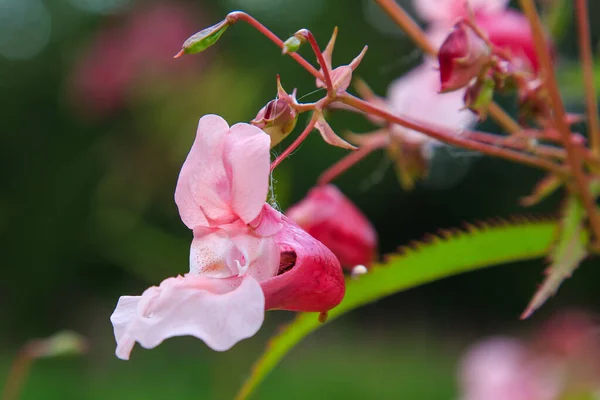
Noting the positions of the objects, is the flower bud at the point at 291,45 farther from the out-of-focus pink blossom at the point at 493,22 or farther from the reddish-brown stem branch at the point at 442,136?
the out-of-focus pink blossom at the point at 493,22

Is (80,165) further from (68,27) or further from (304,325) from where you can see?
(304,325)

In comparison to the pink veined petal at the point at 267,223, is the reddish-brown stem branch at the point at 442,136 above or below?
above

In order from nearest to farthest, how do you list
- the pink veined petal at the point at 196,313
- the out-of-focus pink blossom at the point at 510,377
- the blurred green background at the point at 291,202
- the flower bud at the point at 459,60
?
the pink veined petal at the point at 196,313 → the flower bud at the point at 459,60 → the out-of-focus pink blossom at the point at 510,377 → the blurred green background at the point at 291,202

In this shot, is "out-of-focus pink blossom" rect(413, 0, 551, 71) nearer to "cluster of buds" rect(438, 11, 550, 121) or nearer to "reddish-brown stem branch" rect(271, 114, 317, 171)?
"cluster of buds" rect(438, 11, 550, 121)

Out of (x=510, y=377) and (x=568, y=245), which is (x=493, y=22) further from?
(x=510, y=377)

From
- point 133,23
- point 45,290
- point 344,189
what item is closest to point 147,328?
point 133,23

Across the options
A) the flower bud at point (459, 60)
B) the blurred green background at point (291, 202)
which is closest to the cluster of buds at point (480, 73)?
the flower bud at point (459, 60)
